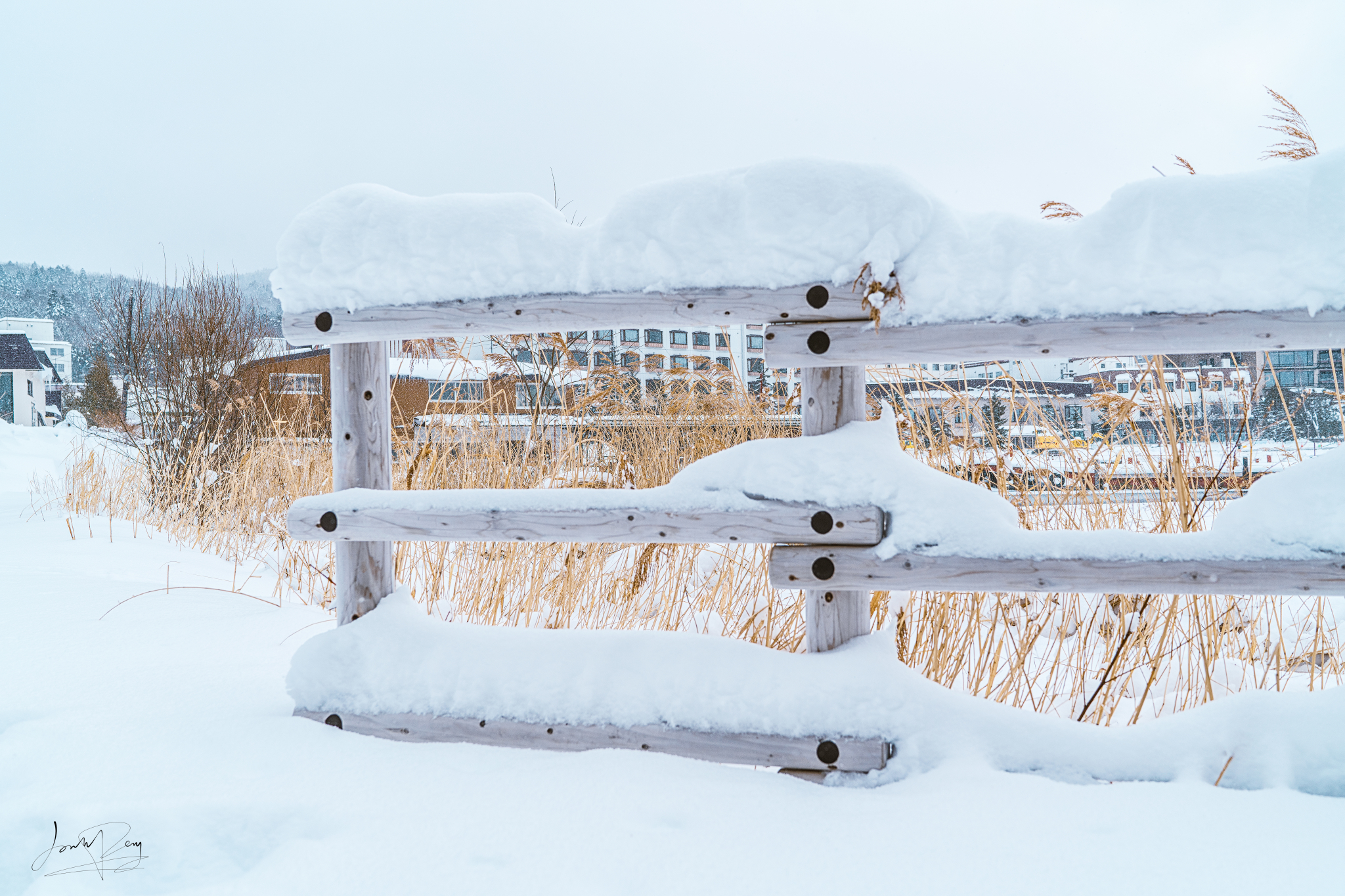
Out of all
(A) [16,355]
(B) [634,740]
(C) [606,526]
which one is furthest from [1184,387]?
(A) [16,355]

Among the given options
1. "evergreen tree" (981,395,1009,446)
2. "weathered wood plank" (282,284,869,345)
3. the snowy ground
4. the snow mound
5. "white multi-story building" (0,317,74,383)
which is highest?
"white multi-story building" (0,317,74,383)

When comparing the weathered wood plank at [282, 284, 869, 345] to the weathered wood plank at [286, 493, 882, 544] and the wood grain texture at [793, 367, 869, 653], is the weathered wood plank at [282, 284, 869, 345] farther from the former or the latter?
the weathered wood plank at [286, 493, 882, 544]

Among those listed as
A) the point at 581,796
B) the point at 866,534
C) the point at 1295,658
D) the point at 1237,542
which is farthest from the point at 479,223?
the point at 1295,658

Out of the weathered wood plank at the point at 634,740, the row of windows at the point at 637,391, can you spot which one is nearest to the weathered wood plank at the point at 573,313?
the weathered wood plank at the point at 634,740

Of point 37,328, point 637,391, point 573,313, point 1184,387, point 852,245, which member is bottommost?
point 1184,387

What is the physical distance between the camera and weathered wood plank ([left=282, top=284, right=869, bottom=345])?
1996mm

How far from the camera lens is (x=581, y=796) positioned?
171 centimetres

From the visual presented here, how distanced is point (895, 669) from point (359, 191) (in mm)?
2085

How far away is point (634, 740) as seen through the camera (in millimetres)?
2004

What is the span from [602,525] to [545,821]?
75 centimetres

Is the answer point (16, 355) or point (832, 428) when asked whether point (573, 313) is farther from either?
point (16, 355)

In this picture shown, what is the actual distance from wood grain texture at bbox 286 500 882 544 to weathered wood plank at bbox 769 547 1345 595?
6cm
